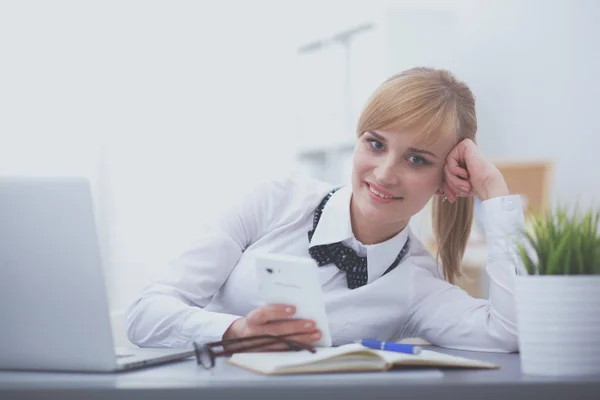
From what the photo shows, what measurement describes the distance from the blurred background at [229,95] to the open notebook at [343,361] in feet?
8.15

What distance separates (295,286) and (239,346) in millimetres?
154

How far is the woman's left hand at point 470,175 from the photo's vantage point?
62.9 inches

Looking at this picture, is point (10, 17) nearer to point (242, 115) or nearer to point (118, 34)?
point (118, 34)

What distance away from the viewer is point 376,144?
1.63m

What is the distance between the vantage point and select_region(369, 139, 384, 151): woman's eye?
1.62 meters

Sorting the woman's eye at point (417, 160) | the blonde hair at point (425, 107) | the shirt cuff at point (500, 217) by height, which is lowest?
the shirt cuff at point (500, 217)

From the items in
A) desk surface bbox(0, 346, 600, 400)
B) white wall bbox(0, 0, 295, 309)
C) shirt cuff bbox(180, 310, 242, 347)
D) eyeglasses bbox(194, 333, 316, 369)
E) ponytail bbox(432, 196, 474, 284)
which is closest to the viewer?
desk surface bbox(0, 346, 600, 400)

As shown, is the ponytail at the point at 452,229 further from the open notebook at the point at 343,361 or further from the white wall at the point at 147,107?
the white wall at the point at 147,107

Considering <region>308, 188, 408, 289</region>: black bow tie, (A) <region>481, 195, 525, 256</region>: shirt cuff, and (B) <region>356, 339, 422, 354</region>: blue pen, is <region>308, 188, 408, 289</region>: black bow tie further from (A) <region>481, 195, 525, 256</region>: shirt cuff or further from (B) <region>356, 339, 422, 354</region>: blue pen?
(B) <region>356, 339, 422, 354</region>: blue pen

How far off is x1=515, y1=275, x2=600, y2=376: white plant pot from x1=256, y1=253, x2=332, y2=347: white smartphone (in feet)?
1.01

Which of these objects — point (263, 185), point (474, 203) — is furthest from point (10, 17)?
point (474, 203)

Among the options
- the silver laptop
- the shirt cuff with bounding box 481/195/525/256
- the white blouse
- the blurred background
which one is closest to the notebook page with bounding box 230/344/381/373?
the silver laptop

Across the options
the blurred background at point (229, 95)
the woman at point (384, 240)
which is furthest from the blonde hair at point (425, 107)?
the blurred background at point (229, 95)

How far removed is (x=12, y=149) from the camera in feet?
11.6
